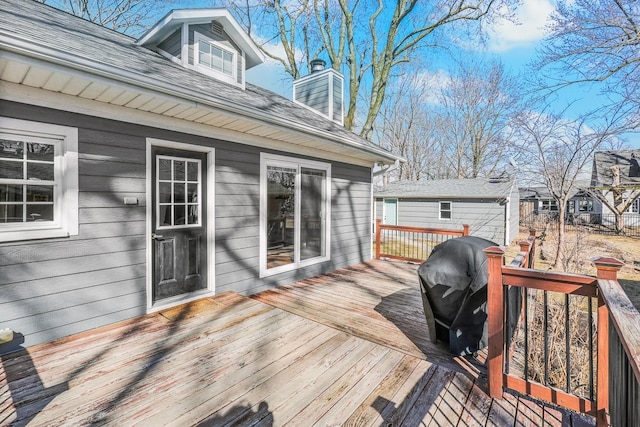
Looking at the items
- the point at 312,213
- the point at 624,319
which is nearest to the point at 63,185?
the point at 312,213

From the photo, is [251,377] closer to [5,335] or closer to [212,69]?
[5,335]

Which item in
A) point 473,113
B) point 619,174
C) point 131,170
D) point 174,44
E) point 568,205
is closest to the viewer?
point 131,170

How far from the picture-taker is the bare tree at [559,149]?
6.86 meters

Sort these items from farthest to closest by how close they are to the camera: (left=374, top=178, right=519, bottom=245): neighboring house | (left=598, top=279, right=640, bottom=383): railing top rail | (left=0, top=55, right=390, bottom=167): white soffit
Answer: (left=374, top=178, right=519, bottom=245): neighboring house, (left=0, top=55, right=390, bottom=167): white soffit, (left=598, top=279, right=640, bottom=383): railing top rail

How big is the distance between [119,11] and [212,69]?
829 centimetres

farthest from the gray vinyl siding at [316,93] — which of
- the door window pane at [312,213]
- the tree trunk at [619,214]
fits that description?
the tree trunk at [619,214]

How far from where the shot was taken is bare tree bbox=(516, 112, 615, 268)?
686cm

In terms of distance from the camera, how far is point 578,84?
732cm

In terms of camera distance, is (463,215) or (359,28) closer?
(359,28)

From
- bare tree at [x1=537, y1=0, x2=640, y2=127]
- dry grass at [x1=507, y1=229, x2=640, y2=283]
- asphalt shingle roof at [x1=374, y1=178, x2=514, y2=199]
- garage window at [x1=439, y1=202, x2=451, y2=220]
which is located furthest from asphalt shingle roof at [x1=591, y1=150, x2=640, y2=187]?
bare tree at [x1=537, y1=0, x2=640, y2=127]

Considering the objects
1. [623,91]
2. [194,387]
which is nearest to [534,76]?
[623,91]

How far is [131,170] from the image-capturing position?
3205mm

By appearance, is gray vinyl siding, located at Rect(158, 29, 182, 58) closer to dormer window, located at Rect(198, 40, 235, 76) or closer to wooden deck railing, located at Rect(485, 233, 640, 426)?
dormer window, located at Rect(198, 40, 235, 76)

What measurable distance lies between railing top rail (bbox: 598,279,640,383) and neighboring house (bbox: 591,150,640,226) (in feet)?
57.8
